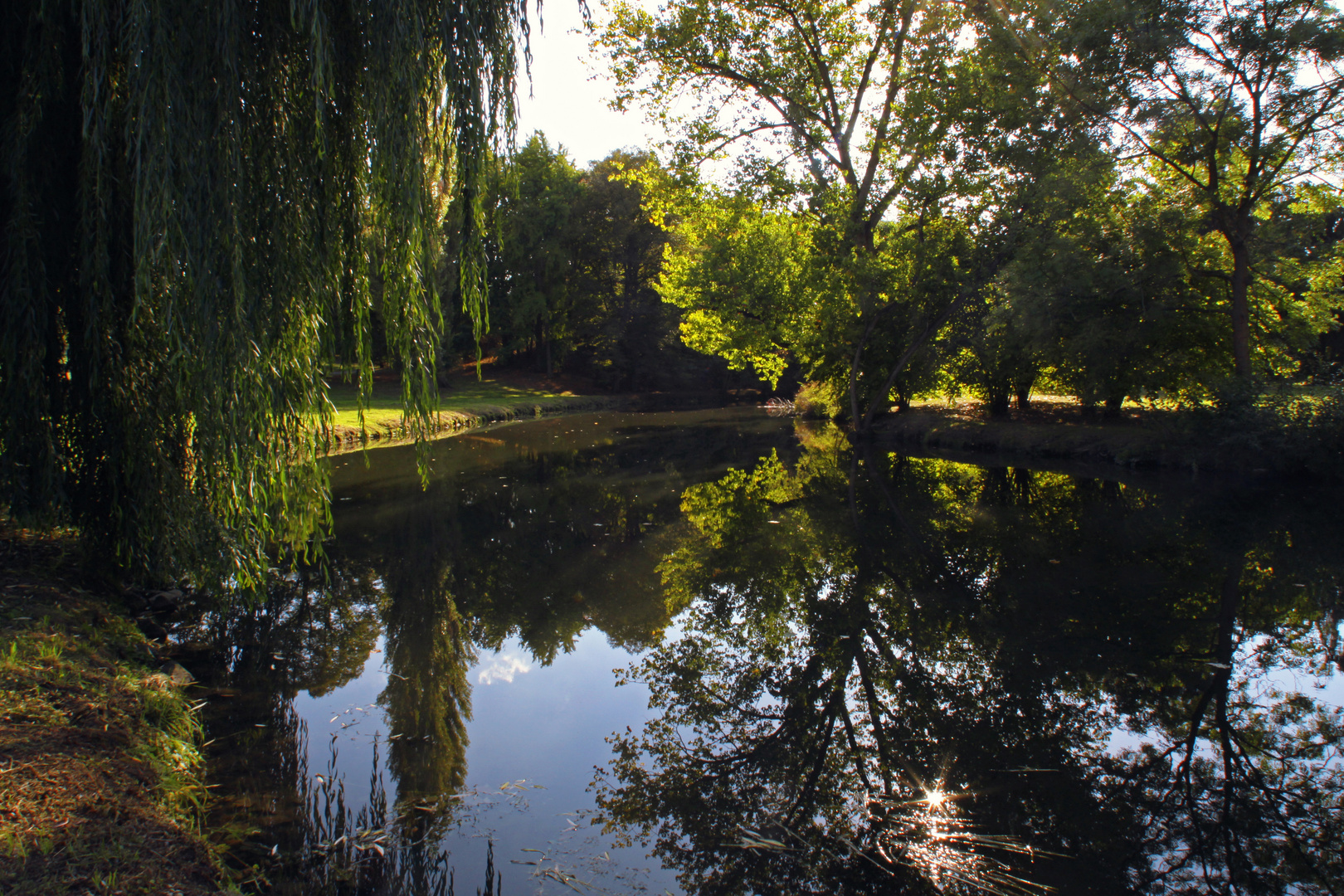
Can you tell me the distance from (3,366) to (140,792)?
293cm

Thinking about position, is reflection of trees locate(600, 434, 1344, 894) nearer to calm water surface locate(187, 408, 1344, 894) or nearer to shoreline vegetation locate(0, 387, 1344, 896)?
calm water surface locate(187, 408, 1344, 894)

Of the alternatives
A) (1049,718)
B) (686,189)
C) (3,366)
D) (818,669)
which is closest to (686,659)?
(818,669)

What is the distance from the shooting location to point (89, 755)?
349 cm

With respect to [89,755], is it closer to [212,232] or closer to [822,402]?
[212,232]

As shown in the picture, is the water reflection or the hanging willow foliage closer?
the water reflection

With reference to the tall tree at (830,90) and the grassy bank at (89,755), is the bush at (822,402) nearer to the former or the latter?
the tall tree at (830,90)

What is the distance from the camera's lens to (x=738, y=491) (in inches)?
538

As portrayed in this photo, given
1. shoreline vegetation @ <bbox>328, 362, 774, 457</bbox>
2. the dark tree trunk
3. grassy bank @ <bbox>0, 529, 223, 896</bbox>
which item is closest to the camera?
grassy bank @ <bbox>0, 529, 223, 896</bbox>

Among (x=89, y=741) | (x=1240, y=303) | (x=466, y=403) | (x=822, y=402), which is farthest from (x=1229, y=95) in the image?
(x=466, y=403)

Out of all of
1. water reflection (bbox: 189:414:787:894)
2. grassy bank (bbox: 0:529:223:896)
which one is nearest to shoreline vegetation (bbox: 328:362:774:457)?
water reflection (bbox: 189:414:787:894)

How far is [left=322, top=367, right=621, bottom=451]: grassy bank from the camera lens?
21.0m

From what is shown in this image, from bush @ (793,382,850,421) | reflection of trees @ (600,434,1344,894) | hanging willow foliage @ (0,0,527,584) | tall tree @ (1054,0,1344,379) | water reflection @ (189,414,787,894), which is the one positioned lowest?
water reflection @ (189,414,787,894)

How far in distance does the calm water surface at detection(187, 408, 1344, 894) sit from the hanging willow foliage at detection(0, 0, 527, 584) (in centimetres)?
163

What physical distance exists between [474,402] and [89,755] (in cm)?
2997
